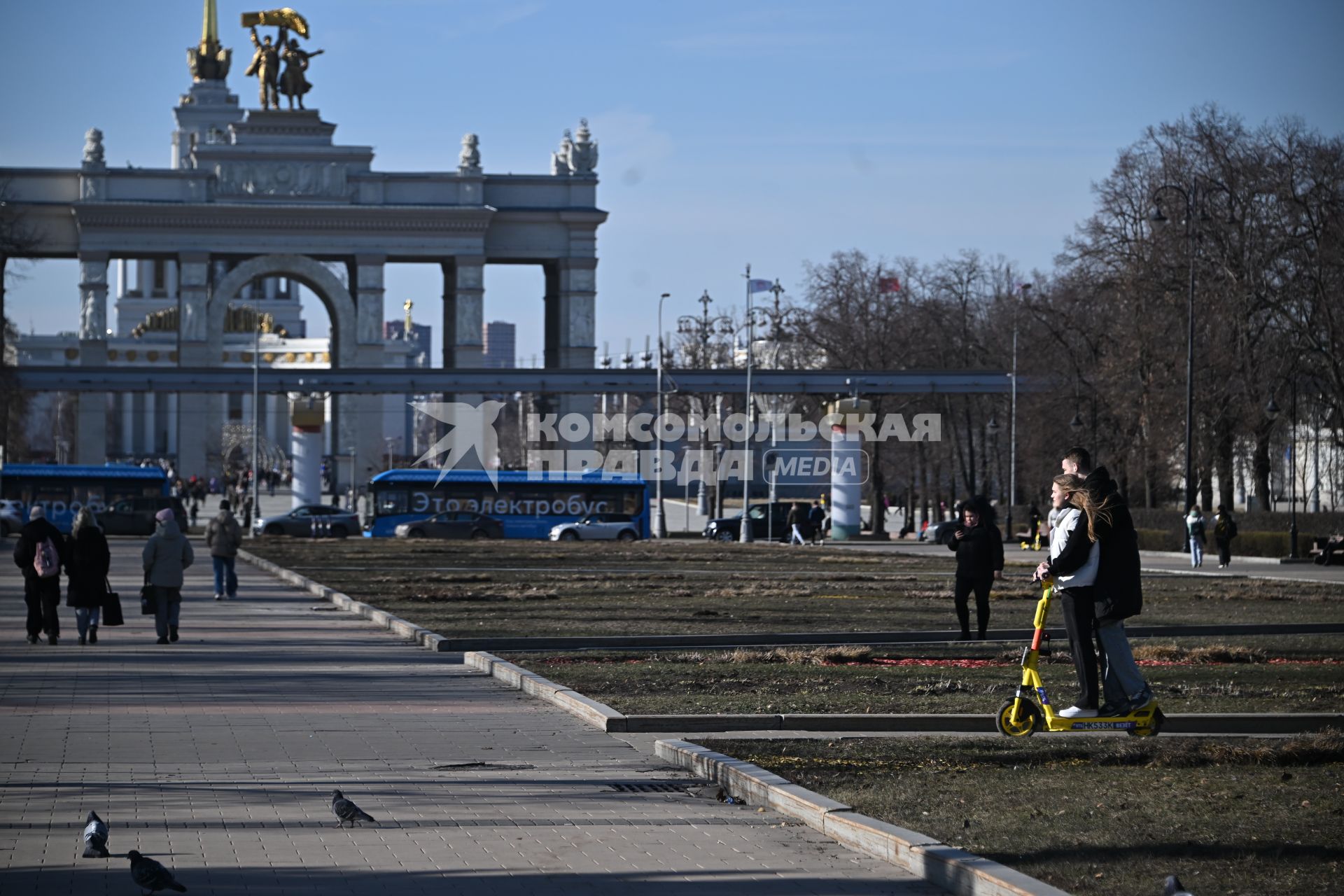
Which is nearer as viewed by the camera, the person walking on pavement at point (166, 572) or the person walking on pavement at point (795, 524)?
the person walking on pavement at point (166, 572)

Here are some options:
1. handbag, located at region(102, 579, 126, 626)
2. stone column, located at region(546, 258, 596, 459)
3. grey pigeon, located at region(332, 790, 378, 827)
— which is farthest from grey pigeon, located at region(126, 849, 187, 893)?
stone column, located at region(546, 258, 596, 459)

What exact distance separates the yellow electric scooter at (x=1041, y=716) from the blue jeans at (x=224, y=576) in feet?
70.4

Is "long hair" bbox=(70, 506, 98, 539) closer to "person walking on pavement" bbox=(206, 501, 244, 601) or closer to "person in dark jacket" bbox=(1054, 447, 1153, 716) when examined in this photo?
"person walking on pavement" bbox=(206, 501, 244, 601)

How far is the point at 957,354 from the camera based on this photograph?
8588cm

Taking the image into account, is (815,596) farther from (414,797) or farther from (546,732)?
(414,797)

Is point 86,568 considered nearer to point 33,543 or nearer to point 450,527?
point 33,543

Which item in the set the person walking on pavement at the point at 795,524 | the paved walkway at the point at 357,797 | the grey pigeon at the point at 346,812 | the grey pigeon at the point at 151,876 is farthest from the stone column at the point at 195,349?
the grey pigeon at the point at 151,876

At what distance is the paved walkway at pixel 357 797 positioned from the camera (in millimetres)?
8570

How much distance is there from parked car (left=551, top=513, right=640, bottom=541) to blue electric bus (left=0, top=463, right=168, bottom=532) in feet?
53.0

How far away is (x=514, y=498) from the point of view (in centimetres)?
7181

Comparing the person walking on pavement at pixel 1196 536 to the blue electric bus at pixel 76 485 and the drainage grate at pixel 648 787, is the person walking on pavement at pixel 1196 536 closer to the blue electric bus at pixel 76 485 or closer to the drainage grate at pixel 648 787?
the drainage grate at pixel 648 787

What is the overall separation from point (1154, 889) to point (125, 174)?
95178mm

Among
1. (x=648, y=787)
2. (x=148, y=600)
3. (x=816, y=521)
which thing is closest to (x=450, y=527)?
(x=816, y=521)

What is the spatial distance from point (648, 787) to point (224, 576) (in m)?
21.5
